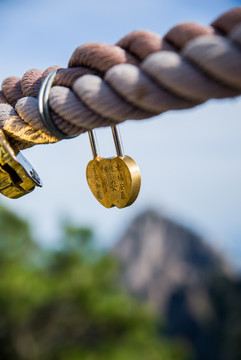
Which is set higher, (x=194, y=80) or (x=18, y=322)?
(x=194, y=80)

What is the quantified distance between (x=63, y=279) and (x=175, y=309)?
3257mm

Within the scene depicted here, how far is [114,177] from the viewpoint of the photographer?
0.79 meters

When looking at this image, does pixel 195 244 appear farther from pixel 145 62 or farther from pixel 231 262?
pixel 145 62

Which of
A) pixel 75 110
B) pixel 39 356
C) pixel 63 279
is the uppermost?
pixel 75 110

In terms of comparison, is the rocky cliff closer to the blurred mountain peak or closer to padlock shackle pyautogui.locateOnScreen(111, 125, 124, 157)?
the blurred mountain peak

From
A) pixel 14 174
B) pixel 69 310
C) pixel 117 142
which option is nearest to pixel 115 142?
pixel 117 142

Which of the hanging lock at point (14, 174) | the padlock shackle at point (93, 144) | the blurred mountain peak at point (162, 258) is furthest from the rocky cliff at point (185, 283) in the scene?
the hanging lock at point (14, 174)

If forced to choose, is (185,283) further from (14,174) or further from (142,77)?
(142,77)

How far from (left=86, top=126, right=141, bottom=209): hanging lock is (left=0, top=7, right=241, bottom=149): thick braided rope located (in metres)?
0.16

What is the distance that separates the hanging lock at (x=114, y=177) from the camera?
0.76 meters

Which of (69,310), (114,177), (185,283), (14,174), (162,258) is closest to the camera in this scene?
(14,174)

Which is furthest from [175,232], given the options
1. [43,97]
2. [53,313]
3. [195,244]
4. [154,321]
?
[43,97]

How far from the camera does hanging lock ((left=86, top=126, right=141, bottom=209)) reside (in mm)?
760

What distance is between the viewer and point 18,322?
17.7 feet
